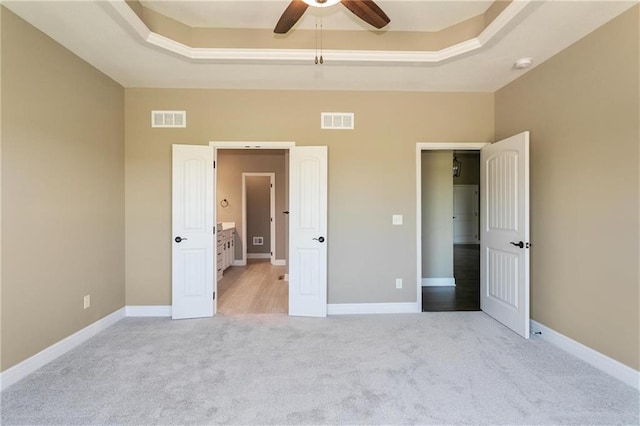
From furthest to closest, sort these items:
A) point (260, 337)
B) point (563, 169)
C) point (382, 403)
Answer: point (260, 337)
point (563, 169)
point (382, 403)

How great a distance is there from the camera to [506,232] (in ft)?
10.7

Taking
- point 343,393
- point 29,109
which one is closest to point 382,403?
point 343,393

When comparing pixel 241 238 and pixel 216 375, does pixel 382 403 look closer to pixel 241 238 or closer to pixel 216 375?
pixel 216 375

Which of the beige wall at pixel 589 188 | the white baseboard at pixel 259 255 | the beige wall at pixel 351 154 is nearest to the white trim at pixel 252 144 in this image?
the beige wall at pixel 351 154

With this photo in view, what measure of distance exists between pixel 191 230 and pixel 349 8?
2904mm

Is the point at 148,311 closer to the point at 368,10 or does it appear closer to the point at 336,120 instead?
the point at 336,120

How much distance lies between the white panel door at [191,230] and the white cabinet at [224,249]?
69.4 inches

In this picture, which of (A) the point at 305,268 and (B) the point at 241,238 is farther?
(B) the point at 241,238

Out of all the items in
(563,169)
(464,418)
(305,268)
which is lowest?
(464,418)

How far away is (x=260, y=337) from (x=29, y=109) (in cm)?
288

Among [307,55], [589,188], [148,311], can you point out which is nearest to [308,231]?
[307,55]

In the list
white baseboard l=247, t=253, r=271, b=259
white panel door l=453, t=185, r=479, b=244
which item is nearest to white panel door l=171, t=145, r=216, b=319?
white baseboard l=247, t=253, r=271, b=259

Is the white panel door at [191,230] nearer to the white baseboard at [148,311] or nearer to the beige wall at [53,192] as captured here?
the white baseboard at [148,311]

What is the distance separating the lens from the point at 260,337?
9.96ft
